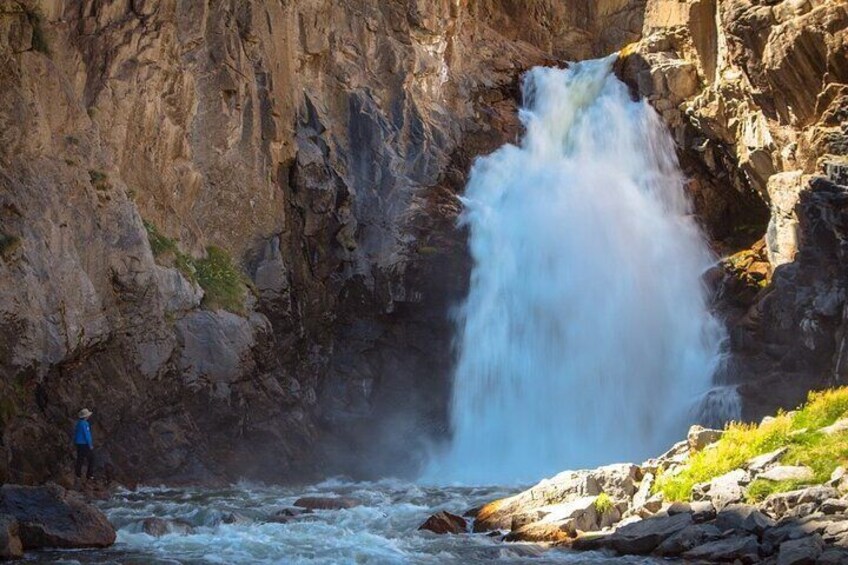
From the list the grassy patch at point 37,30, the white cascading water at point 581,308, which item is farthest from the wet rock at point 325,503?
the grassy patch at point 37,30

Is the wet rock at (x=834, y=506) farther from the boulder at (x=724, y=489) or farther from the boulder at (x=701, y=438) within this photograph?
the boulder at (x=701, y=438)

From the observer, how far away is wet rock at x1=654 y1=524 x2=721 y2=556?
14539mm

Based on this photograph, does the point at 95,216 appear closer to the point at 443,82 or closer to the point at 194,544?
the point at 194,544

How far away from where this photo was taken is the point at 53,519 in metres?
15.4

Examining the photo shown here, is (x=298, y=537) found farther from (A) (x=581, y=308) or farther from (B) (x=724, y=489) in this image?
(A) (x=581, y=308)

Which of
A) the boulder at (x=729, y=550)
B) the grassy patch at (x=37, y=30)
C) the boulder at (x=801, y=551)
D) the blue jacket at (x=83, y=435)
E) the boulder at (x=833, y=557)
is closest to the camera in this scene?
the boulder at (x=833, y=557)

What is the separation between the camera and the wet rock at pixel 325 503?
19984mm

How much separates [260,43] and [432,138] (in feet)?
25.8

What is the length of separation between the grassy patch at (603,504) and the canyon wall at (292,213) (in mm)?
11024

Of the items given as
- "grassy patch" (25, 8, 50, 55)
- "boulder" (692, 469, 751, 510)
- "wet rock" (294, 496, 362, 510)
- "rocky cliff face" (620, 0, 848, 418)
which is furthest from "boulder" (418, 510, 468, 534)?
"grassy patch" (25, 8, 50, 55)

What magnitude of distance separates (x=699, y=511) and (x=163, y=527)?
913cm

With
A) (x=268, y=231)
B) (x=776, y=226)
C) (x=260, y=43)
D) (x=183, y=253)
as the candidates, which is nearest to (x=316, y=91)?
(x=260, y=43)

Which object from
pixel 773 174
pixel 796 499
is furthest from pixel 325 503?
pixel 773 174

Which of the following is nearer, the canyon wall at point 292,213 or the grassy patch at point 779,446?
the grassy patch at point 779,446
